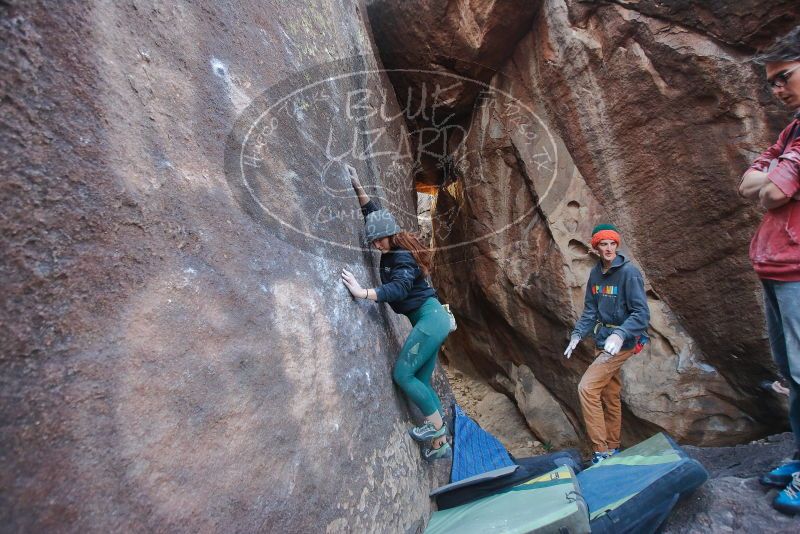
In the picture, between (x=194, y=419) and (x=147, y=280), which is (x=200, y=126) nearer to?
(x=147, y=280)

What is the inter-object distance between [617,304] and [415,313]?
1.62 m

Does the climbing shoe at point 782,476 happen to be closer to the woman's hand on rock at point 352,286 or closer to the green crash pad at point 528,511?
the green crash pad at point 528,511

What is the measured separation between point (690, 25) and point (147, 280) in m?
4.37

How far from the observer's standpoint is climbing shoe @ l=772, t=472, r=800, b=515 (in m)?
1.75

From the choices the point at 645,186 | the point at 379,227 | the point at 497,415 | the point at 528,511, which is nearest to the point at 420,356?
the point at 379,227

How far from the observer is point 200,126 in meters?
1.53

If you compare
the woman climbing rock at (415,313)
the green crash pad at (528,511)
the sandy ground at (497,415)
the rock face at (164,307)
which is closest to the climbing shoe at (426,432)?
the woman climbing rock at (415,313)

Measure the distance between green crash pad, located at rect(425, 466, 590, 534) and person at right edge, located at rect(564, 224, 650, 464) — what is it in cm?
98

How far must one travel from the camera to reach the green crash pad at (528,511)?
1.69 metres

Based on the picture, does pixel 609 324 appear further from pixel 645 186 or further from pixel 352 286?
pixel 352 286

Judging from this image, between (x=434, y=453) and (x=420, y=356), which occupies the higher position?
(x=420, y=356)

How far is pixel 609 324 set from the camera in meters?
3.01

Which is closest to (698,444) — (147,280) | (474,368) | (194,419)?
(474,368)

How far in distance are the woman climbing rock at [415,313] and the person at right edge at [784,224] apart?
63.5 inches
